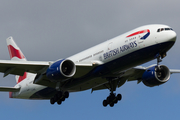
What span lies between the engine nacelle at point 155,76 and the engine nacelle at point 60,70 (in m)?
7.56

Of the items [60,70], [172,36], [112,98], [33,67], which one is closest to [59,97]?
[33,67]

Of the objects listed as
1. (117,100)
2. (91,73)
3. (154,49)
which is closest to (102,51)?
(91,73)

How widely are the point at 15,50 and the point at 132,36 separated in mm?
17481

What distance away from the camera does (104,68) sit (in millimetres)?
31828

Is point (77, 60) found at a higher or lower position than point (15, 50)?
lower

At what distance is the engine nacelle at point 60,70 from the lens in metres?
30.9

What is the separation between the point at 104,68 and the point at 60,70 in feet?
12.5

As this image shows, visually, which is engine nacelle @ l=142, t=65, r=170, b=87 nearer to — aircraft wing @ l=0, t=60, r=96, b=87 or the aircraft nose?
the aircraft nose

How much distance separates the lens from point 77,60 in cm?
3472

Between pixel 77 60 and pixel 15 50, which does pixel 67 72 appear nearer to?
pixel 77 60

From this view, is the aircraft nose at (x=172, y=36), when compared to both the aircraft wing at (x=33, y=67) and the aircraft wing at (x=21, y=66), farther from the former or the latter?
the aircraft wing at (x=21, y=66)

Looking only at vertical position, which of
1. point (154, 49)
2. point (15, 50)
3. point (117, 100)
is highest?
point (15, 50)

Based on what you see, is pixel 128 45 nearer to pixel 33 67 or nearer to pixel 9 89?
pixel 33 67

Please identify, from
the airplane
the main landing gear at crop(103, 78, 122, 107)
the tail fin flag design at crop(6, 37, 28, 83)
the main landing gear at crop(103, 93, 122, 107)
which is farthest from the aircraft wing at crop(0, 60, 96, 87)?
the tail fin flag design at crop(6, 37, 28, 83)
